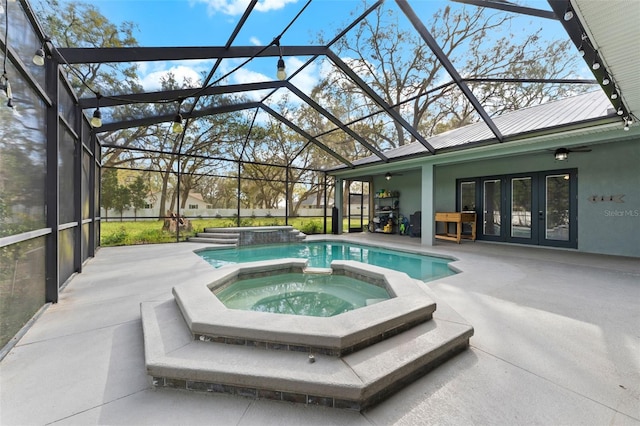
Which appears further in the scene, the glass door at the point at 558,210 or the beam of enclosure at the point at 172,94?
the glass door at the point at 558,210

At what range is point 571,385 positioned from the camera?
179cm

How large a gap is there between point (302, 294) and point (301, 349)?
2.05m

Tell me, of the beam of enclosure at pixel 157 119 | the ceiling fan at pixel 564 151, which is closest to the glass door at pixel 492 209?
the ceiling fan at pixel 564 151

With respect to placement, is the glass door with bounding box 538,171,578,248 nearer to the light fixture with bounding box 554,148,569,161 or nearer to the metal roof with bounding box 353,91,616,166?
the light fixture with bounding box 554,148,569,161

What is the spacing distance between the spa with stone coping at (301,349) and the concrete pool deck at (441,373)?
0.08 metres

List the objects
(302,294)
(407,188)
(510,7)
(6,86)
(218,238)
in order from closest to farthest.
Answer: (6,86)
(510,7)
(302,294)
(218,238)
(407,188)

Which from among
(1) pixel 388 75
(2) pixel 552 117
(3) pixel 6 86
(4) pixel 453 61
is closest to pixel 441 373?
(3) pixel 6 86

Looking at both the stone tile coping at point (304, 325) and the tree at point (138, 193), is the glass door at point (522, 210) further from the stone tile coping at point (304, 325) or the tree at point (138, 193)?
the tree at point (138, 193)

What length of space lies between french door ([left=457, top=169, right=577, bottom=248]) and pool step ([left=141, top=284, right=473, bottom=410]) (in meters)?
7.59

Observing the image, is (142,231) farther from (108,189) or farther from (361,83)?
(361,83)

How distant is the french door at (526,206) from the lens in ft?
23.7

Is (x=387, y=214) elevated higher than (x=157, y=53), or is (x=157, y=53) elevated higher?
(x=157, y=53)

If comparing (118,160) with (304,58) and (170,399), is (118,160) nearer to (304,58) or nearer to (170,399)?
(304,58)

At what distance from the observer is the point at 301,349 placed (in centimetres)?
201
